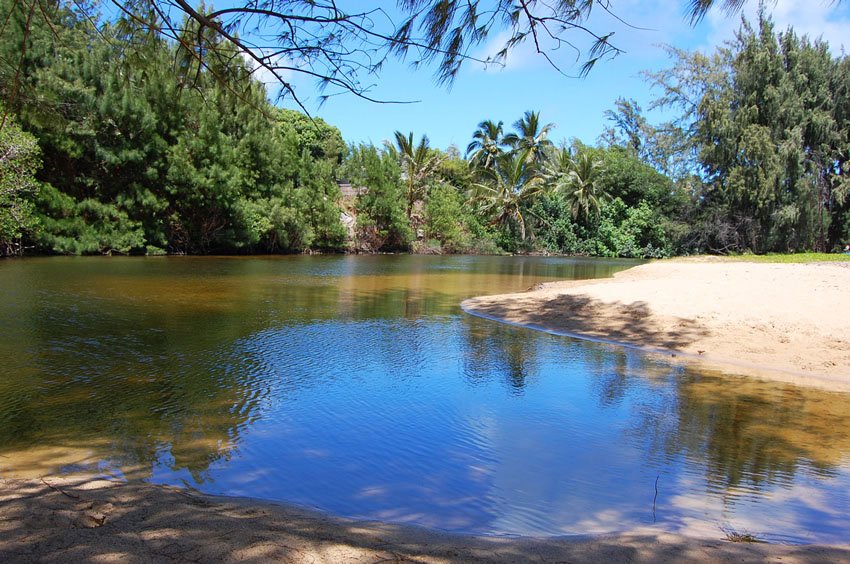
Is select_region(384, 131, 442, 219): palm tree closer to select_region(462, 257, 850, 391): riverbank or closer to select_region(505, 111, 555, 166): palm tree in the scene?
select_region(505, 111, 555, 166): palm tree

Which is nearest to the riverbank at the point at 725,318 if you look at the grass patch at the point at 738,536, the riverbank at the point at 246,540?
the grass patch at the point at 738,536

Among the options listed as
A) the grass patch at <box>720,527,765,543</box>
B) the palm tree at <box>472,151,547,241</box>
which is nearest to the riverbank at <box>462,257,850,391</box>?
the grass patch at <box>720,527,765,543</box>

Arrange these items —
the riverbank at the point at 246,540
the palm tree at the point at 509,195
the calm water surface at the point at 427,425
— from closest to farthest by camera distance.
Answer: the riverbank at the point at 246,540 < the calm water surface at the point at 427,425 < the palm tree at the point at 509,195

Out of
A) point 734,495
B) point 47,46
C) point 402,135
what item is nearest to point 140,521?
point 734,495

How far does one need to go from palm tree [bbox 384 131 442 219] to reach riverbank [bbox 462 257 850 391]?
29967mm

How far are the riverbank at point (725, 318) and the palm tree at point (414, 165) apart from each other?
30.0m

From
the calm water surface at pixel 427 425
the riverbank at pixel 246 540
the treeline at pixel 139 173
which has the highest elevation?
the treeline at pixel 139 173

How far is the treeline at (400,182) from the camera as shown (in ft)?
77.2

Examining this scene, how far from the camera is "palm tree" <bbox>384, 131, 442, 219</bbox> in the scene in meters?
42.8

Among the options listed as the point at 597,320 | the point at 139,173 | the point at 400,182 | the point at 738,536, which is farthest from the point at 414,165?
the point at 738,536

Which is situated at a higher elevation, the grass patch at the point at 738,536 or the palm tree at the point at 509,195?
the palm tree at the point at 509,195

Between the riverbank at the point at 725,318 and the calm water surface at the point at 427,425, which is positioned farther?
the riverbank at the point at 725,318

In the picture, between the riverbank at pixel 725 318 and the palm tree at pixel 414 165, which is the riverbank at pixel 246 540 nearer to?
the riverbank at pixel 725 318

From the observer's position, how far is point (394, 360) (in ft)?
26.0
